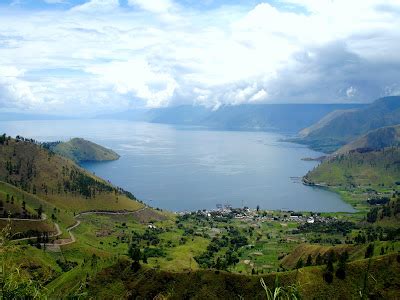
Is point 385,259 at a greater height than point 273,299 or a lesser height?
lesser

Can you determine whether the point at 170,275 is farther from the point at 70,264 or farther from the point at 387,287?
the point at 70,264

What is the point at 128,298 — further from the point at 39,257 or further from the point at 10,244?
the point at 10,244

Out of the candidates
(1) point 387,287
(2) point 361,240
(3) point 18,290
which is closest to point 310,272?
(1) point 387,287

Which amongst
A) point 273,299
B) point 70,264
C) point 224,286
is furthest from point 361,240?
point 273,299

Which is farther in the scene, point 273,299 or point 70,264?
point 70,264

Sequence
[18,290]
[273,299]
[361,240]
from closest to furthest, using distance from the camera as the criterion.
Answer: [273,299] < [18,290] < [361,240]

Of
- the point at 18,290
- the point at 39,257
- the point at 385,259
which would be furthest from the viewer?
the point at 39,257

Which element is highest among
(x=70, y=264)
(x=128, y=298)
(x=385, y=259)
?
(x=385, y=259)
